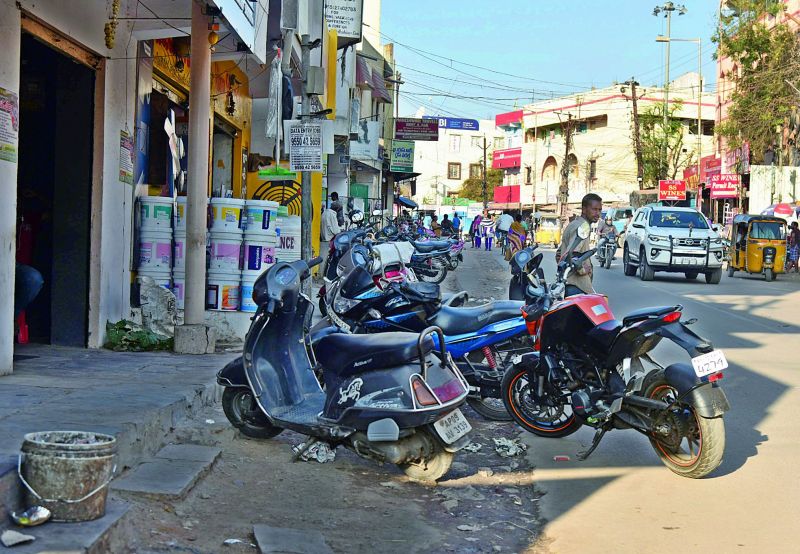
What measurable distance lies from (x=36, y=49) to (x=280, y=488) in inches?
210

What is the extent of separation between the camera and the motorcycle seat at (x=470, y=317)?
740cm

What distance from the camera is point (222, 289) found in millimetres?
10039

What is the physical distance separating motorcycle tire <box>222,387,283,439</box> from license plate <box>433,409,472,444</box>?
1378 mm

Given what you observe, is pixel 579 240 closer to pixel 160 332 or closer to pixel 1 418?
pixel 160 332

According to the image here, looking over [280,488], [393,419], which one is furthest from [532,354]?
[280,488]

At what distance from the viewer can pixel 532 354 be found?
22.6 ft

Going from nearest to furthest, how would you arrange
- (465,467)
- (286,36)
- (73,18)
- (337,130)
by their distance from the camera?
(465,467)
(73,18)
(286,36)
(337,130)

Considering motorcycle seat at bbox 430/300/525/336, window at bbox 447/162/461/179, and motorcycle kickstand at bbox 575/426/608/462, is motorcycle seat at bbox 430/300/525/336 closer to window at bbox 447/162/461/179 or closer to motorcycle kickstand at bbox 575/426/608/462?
motorcycle kickstand at bbox 575/426/608/462

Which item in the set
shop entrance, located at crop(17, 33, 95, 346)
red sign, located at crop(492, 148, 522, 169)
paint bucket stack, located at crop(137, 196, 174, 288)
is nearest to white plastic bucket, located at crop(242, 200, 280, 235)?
paint bucket stack, located at crop(137, 196, 174, 288)

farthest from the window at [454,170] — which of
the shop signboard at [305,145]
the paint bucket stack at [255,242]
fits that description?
the paint bucket stack at [255,242]

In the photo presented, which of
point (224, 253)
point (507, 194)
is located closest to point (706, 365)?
point (224, 253)

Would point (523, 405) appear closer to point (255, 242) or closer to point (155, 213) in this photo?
point (255, 242)

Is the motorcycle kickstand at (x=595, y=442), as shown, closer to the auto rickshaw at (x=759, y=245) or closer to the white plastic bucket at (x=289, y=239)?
the white plastic bucket at (x=289, y=239)

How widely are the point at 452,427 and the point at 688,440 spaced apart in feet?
5.00
